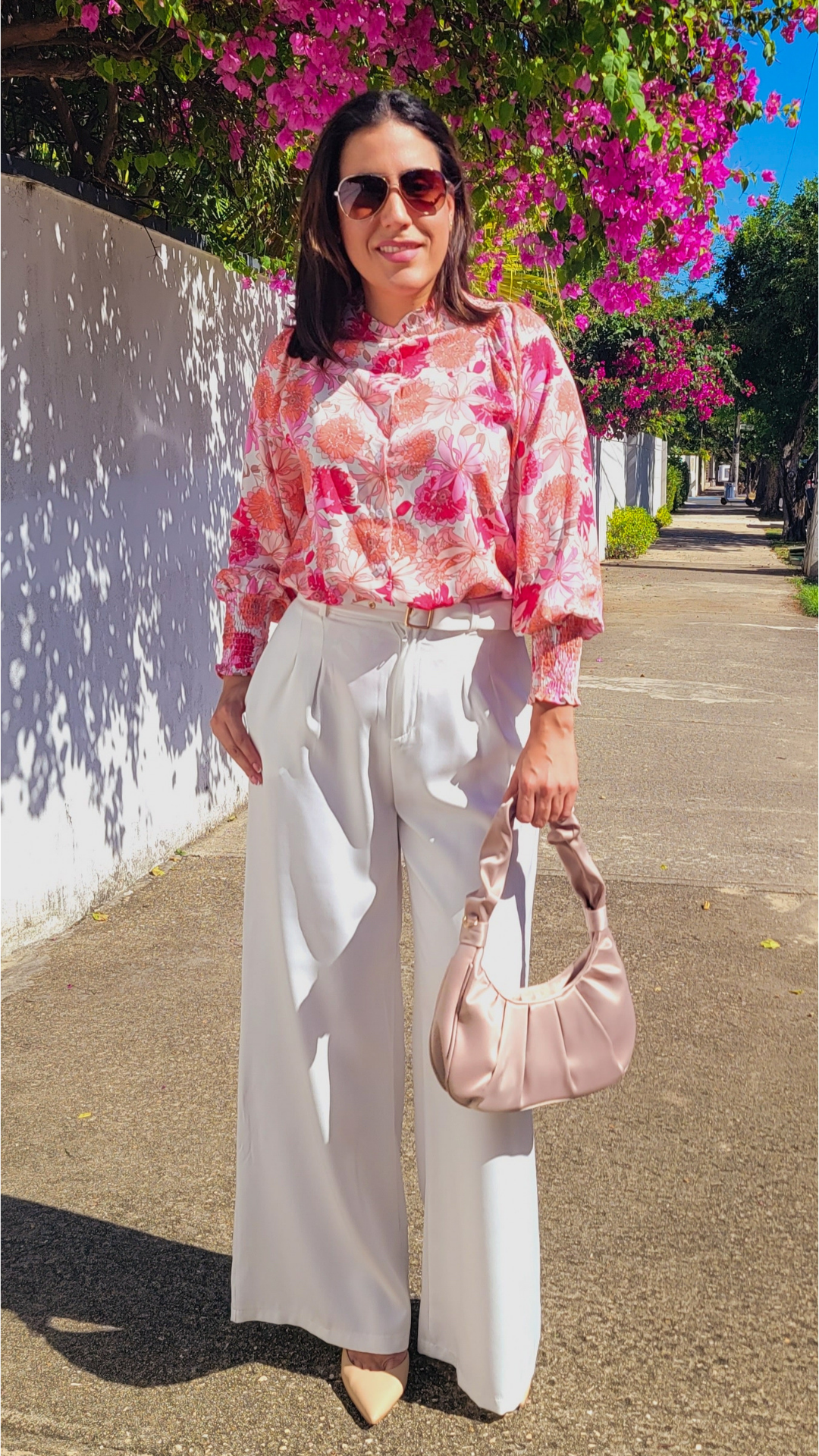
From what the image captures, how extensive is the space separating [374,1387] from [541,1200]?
769 mm

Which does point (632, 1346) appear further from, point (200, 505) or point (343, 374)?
point (200, 505)

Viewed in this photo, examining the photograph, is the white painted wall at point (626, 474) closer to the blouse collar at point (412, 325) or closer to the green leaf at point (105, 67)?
the green leaf at point (105, 67)

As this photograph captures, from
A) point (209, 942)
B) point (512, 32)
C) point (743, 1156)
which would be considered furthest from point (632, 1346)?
point (512, 32)

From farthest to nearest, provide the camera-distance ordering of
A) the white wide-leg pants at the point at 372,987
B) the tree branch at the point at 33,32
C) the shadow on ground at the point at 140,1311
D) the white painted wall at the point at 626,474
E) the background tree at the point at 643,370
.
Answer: the white painted wall at the point at 626,474 < the background tree at the point at 643,370 < the tree branch at the point at 33,32 < the shadow on ground at the point at 140,1311 < the white wide-leg pants at the point at 372,987

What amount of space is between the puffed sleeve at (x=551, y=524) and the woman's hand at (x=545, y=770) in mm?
32

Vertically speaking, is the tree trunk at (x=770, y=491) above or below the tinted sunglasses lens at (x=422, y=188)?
below

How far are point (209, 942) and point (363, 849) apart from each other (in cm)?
242

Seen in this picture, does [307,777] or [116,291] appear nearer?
[307,777]

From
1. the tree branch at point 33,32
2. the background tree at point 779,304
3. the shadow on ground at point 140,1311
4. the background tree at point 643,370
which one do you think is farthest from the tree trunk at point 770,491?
the shadow on ground at point 140,1311

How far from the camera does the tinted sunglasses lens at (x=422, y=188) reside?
2.06 m

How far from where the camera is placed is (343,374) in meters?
2.11

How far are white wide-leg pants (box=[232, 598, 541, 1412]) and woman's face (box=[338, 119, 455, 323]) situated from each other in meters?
0.52

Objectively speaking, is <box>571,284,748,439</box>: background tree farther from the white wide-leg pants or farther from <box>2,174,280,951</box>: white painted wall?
the white wide-leg pants

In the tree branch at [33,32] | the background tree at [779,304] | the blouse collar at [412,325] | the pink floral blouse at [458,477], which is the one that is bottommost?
the pink floral blouse at [458,477]
